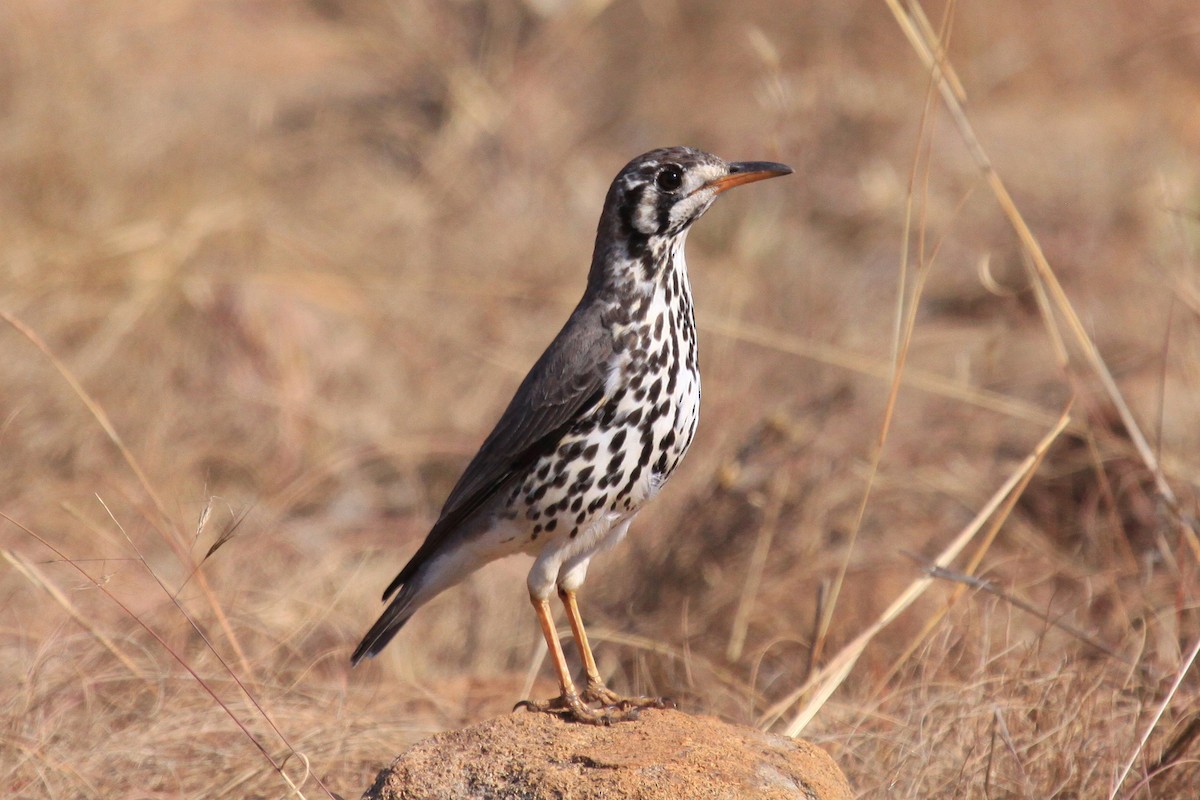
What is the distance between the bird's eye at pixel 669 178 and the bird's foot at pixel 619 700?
1848mm

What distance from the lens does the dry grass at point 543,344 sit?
19.3 feet

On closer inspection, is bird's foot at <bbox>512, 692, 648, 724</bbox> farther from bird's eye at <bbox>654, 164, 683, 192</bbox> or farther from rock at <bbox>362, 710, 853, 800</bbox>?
bird's eye at <bbox>654, 164, 683, 192</bbox>

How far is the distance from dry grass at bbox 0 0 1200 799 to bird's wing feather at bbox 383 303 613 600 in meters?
0.94

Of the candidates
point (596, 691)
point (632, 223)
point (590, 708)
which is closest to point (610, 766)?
point (590, 708)

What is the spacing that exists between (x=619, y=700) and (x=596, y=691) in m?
0.12

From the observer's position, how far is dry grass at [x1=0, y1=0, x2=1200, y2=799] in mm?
5895

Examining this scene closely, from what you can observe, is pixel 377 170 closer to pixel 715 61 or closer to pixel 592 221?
pixel 592 221

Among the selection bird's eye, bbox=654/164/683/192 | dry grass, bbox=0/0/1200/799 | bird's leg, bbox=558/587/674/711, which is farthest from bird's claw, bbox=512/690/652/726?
bird's eye, bbox=654/164/683/192

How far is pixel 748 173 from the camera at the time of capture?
222 inches

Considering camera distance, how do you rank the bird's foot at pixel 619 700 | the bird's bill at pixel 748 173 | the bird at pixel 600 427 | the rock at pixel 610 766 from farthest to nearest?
the bird's bill at pixel 748 173 < the bird at pixel 600 427 < the bird's foot at pixel 619 700 < the rock at pixel 610 766

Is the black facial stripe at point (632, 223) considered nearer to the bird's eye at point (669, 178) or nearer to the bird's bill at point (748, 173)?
the bird's eye at point (669, 178)

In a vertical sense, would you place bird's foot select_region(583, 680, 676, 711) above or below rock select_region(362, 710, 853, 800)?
below

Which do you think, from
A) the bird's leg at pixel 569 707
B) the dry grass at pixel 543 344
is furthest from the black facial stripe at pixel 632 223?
the bird's leg at pixel 569 707

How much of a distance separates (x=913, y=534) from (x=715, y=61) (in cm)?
869
